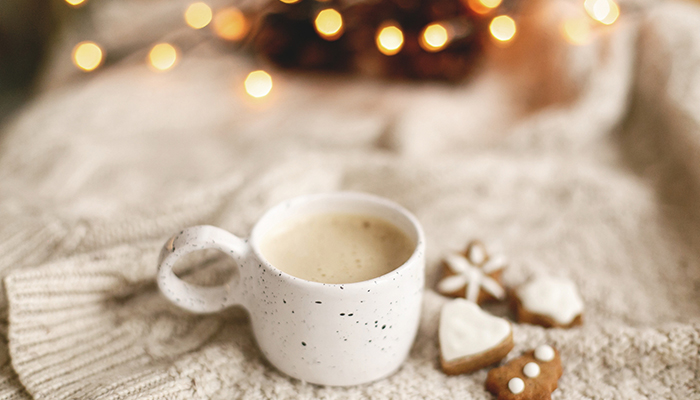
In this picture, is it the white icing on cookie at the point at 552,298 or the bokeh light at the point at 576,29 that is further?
the bokeh light at the point at 576,29

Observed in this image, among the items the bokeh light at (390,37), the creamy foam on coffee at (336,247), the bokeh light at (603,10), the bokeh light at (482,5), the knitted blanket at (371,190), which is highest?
the bokeh light at (603,10)

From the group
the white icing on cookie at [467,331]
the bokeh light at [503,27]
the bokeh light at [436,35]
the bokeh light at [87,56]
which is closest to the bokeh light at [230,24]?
the bokeh light at [87,56]

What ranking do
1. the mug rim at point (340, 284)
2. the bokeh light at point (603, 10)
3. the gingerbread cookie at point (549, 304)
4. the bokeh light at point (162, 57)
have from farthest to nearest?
the bokeh light at point (162, 57) → the bokeh light at point (603, 10) → the gingerbread cookie at point (549, 304) → the mug rim at point (340, 284)

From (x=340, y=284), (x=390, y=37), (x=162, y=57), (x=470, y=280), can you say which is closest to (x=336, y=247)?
(x=340, y=284)

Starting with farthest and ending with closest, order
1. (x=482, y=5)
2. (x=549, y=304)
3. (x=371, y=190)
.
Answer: (x=482, y=5), (x=371, y=190), (x=549, y=304)

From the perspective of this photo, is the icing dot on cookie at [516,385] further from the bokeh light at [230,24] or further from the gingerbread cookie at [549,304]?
the bokeh light at [230,24]

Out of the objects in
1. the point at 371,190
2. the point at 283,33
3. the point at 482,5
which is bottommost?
the point at 371,190

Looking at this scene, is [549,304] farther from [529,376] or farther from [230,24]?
[230,24]
